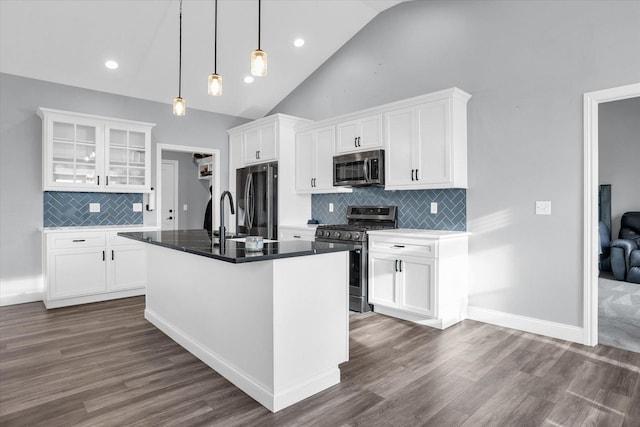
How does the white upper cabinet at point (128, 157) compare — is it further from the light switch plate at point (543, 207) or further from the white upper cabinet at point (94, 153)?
the light switch plate at point (543, 207)

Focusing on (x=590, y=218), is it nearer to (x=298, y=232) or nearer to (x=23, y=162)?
(x=298, y=232)

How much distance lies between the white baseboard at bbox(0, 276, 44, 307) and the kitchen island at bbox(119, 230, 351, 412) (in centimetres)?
293

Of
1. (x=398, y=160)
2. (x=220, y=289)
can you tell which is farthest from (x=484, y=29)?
(x=220, y=289)

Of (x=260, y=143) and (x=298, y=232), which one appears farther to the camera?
(x=260, y=143)

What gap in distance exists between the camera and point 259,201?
219 inches

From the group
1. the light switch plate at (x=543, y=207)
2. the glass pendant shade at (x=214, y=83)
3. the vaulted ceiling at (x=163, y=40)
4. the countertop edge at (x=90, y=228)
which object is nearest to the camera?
the glass pendant shade at (x=214, y=83)

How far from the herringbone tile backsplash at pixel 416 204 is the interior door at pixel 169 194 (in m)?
4.10

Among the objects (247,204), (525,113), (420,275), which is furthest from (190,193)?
(525,113)

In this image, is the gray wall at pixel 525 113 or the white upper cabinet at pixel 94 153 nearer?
the gray wall at pixel 525 113

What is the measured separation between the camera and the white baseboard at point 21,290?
14.7 ft

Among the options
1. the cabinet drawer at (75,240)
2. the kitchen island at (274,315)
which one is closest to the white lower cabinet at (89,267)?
the cabinet drawer at (75,240)

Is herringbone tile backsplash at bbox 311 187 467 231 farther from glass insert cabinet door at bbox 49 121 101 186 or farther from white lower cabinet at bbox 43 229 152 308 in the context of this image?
glass insert cabinet door at bbox 49 121 101 186

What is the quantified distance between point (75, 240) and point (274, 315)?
347 cm

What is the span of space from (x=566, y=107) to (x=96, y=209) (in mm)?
5437
